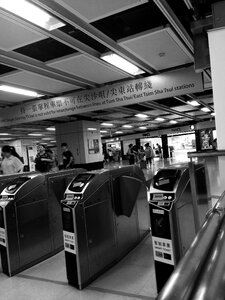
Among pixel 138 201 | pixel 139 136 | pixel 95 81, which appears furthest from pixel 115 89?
pixel 139 136

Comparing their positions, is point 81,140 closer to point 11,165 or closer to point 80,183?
point 11,165

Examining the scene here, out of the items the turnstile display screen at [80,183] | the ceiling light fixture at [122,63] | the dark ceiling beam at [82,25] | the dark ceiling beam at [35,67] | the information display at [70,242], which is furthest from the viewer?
the ceiling light fixture at [122,63]

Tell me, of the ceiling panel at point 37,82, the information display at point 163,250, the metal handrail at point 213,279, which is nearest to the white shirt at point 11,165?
the ceiling panel at point 37,82

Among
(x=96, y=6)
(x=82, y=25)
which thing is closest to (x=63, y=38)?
Answer: (x=82, y=25)

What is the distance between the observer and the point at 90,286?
271 cm

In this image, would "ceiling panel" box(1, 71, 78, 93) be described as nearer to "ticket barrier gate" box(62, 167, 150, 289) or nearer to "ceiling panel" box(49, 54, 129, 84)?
"ceiling panel" box(49, 54, 129, 84)

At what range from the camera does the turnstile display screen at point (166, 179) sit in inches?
91.9

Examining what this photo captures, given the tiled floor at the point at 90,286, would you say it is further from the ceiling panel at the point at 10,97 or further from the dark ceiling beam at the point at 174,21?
the ceiling panel at the point at 10,97

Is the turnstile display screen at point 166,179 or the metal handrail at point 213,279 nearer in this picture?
the metal handrail at point 213,279

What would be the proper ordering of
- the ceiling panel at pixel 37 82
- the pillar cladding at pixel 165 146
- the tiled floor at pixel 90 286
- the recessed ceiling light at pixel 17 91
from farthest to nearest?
the pillar cladding at pixel 165 146 → the recessed ceiling light at pixel 17 91 → the ceiling panel at pixel 37 82 → the tiled floor at pixel 90 286

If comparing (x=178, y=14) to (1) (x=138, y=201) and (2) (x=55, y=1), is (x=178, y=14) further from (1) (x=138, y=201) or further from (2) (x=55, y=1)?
(1) (x=138, y=201)

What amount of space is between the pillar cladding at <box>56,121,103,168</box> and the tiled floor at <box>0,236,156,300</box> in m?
7.96

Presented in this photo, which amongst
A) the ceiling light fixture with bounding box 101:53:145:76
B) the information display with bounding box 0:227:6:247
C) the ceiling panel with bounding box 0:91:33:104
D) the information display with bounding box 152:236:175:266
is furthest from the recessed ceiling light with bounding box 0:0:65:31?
the ceiling panel with bounding box 0:91:33:104

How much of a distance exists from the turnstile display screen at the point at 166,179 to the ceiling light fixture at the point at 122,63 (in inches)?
120
